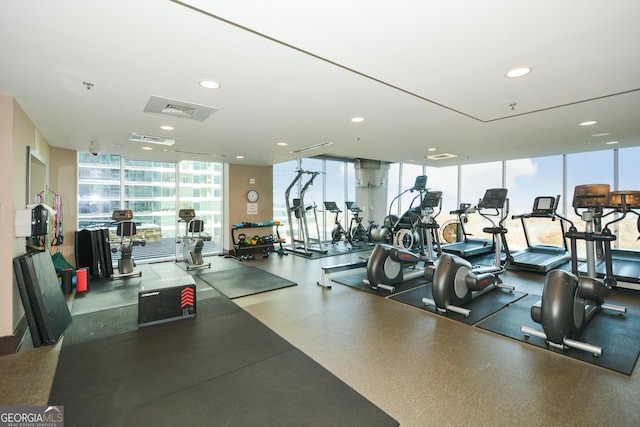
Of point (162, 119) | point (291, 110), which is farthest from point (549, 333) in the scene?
point (162, 119)

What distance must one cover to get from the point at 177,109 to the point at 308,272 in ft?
12.4

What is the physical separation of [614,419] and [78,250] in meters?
7.53

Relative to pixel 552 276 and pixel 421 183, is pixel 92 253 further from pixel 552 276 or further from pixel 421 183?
pixel 552 276

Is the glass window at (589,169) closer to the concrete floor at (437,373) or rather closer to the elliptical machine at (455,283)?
the elliptical machine at (455,283)

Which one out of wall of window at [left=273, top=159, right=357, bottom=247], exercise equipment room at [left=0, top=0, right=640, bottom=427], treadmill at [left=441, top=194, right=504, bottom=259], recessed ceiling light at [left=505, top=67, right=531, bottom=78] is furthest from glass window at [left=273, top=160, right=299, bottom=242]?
recessed ceiling light at [left=505, top=67, right=531, bottom=78]

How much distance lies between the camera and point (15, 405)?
2.12 meters

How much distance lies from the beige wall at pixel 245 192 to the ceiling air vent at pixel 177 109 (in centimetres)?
428

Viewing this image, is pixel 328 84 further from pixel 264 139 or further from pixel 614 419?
pixel 614 419

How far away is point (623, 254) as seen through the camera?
20.7 ft

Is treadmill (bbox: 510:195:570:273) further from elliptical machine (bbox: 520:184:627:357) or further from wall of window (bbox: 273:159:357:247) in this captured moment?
wall of window (bbox: 273:159:357:247)

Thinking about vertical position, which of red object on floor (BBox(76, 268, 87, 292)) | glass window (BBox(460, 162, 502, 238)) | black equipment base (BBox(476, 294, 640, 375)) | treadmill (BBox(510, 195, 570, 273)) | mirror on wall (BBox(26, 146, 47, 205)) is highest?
glass window (BBox(460, 162, 502, 238))

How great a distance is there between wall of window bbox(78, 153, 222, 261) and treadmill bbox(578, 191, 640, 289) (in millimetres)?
7081

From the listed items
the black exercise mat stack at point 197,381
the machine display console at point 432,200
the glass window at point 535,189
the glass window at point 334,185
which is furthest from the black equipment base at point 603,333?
the glass window at point 334,185

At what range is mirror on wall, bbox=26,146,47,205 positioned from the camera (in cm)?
341
